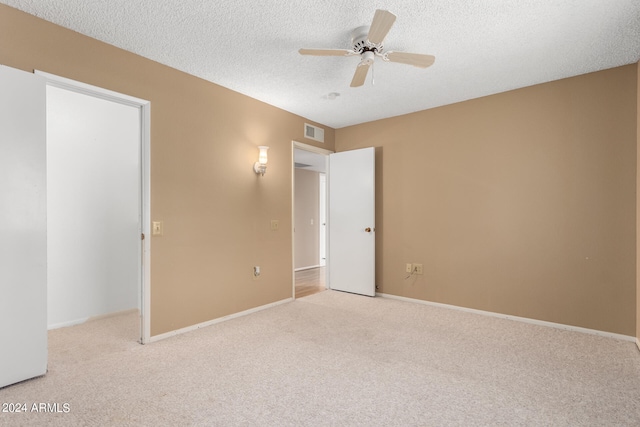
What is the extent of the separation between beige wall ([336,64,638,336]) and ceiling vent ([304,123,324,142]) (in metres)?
0.90

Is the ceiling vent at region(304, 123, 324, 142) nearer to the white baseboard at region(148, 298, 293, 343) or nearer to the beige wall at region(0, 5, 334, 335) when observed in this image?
the beige wall at region(0, 5, 334, 335)

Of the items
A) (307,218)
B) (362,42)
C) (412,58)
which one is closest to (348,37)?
(362,42)

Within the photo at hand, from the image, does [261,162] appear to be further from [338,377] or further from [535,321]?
[535,321]

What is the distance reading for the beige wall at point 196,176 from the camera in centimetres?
239

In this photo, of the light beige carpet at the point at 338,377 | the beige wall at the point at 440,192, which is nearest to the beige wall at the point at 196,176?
the beige wall at the point at 440,192

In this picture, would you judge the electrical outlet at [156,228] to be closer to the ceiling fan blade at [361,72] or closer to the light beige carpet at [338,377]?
the light beige carpet at [338,377]

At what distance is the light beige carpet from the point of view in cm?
178

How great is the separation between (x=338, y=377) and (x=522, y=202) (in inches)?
106

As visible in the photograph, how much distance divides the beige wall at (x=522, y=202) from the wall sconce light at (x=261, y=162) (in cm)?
172

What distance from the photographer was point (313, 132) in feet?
15.3

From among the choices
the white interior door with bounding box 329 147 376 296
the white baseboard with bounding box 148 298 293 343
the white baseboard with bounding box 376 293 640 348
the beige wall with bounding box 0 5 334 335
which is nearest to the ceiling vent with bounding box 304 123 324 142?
the white interior door with bounding box 329 147 376 296

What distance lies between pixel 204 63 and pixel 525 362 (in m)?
3.65

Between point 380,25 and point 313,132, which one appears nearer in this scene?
point 380,25

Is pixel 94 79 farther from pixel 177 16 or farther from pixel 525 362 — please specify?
pixel 525 362
